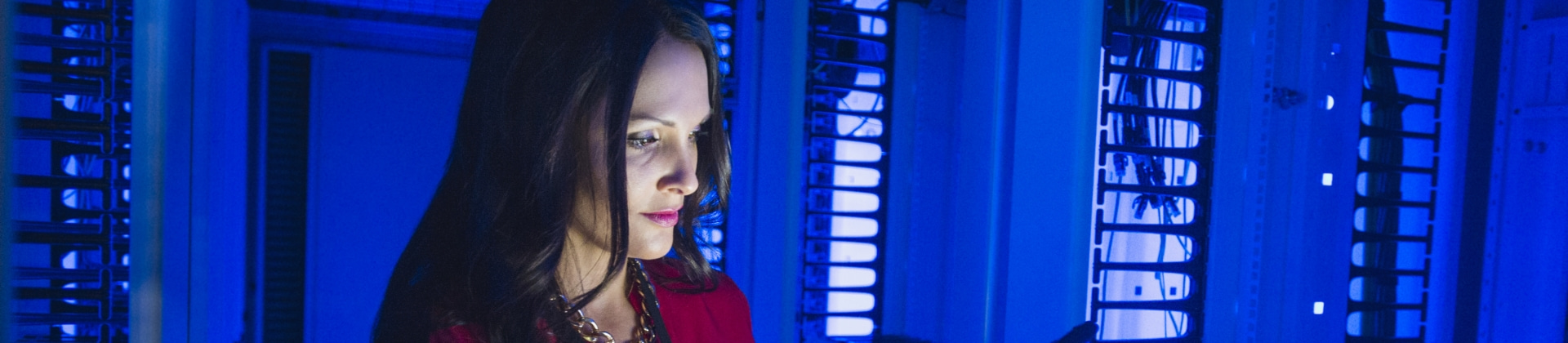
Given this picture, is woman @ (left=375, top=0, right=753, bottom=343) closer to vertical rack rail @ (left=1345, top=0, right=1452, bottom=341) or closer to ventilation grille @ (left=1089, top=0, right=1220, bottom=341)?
ventilation grille @ (left=1089, top=0, right=1220, bottom=341)

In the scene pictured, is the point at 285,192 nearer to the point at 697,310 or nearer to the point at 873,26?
the point at 697,310

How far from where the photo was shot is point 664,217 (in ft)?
2.52

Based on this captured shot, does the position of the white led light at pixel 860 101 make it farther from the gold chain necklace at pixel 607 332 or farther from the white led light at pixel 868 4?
the gold chain necklace at pixel 607 332

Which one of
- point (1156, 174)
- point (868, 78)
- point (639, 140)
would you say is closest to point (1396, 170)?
point (1156, 174)

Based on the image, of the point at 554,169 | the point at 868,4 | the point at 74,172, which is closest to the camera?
the point at 554,169

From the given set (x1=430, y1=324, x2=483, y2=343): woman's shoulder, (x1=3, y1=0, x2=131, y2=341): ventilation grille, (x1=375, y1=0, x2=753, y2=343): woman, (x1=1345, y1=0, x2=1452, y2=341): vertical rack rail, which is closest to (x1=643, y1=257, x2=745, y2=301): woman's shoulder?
(x1=375, y1=0, x2=753, y2=343): woman

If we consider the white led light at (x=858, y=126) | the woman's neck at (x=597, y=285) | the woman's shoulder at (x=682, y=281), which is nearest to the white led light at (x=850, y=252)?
the white led light at (x=858, y=126)

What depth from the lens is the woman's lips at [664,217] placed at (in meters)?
0.76

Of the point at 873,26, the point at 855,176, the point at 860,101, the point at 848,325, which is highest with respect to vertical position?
the point at 873,26

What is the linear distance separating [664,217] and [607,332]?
0.19 m

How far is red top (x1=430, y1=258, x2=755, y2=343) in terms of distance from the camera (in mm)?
936

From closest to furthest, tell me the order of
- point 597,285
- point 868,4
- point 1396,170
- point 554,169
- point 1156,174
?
point 554,169 < point 597,285 < point 1156,174 < point 1396,170 < point 868,4

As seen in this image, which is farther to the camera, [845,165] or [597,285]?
[845,165]

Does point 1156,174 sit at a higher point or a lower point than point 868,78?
lower
